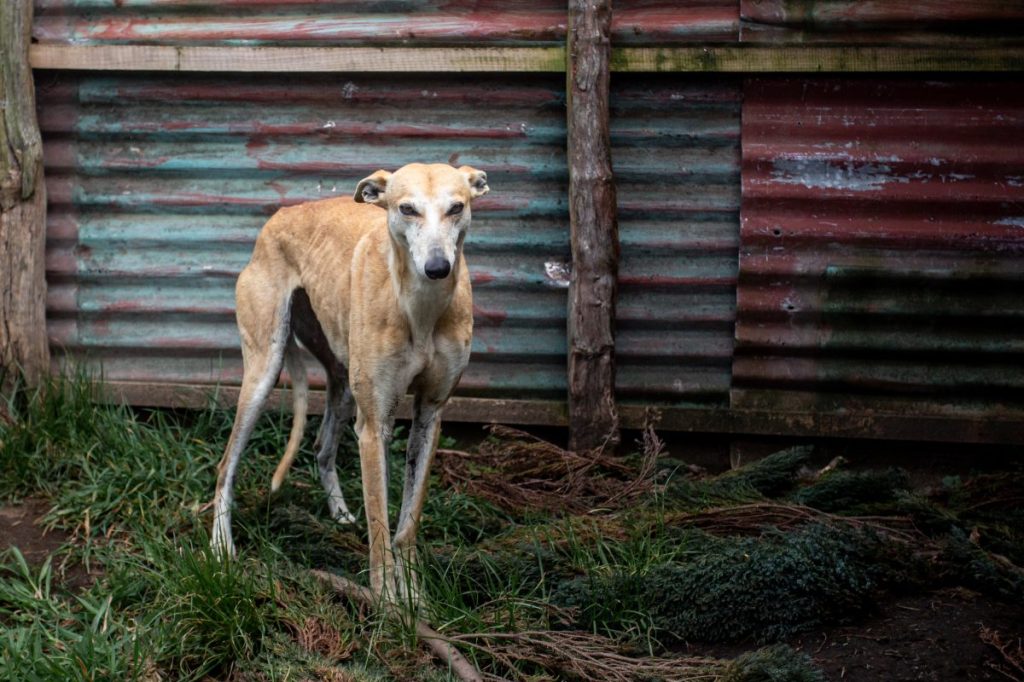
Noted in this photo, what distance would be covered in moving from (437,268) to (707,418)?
109 inches

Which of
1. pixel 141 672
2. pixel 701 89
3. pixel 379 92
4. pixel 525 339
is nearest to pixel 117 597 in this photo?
pixel 141 672

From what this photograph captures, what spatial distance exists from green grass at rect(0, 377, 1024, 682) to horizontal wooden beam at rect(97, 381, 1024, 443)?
62cm

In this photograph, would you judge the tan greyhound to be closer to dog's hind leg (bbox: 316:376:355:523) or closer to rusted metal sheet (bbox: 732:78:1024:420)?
dog's hind leg (bbox: 316:376:355:523)

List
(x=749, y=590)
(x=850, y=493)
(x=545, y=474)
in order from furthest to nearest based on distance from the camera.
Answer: (x=545, y=474), (x=850, y=493), (x=749, y=590)

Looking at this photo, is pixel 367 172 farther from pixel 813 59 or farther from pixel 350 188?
pixel 813 59

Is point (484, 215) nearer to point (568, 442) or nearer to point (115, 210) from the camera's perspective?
point (568, 442)

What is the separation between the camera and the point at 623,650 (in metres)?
4.45

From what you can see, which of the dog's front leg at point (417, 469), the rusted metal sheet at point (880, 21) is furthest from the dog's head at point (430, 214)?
the rusted metal sheet at point (880, 21)

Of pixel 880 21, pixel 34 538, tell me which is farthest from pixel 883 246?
pixel 34 538

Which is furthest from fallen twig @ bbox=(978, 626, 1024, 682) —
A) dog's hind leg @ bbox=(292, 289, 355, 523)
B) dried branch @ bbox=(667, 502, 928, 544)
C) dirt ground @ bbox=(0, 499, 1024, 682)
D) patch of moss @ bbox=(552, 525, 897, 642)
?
dog's hind leg @ bbox=(292, 289, 355, 523)

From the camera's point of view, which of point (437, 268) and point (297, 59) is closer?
point (437, 268)

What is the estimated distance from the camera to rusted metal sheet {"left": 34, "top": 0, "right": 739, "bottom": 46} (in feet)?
20.8

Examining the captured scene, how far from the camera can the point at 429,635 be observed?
14.5ft

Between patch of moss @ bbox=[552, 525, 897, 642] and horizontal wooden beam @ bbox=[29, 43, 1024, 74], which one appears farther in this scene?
horizontal wooden beam @ bbox=[29, 43, 1024, 74]
